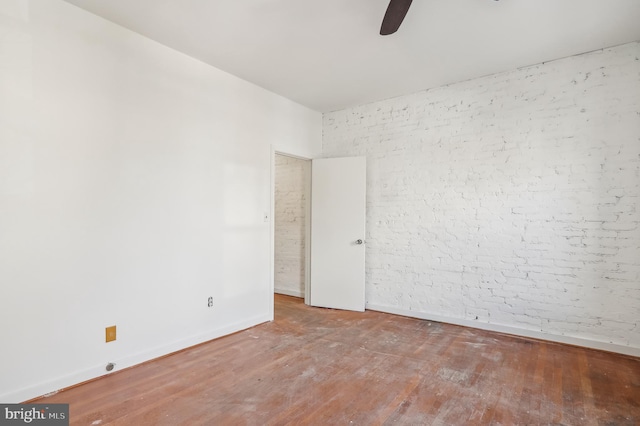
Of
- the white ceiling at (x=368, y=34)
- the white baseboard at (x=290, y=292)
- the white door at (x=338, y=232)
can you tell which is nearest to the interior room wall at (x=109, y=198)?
the white ceiling at (x=368, y=34)

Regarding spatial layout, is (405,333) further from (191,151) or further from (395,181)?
(191,151)

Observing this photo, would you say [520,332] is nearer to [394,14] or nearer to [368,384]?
[368,384]

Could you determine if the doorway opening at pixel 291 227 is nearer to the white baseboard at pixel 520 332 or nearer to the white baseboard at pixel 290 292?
the white baseboard at pixel 290 292

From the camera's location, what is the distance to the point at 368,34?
9.11ft

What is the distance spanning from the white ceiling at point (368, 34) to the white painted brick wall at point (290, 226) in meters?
1.85

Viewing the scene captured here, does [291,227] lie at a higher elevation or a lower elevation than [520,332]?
higher

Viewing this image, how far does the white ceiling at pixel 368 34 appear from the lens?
242 cm

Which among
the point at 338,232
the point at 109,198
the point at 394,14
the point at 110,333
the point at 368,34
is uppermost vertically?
the point at 368,34

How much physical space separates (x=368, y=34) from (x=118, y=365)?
11.2 ft

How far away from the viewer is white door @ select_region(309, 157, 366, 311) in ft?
14.7

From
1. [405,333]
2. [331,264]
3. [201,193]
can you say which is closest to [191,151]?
[201,193]

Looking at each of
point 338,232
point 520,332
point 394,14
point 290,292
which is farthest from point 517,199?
point 290,292

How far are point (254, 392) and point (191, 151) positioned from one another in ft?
7.25

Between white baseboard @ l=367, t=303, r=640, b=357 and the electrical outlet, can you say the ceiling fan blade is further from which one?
white baseboard @ l=367, t=303, r=640, b=357
